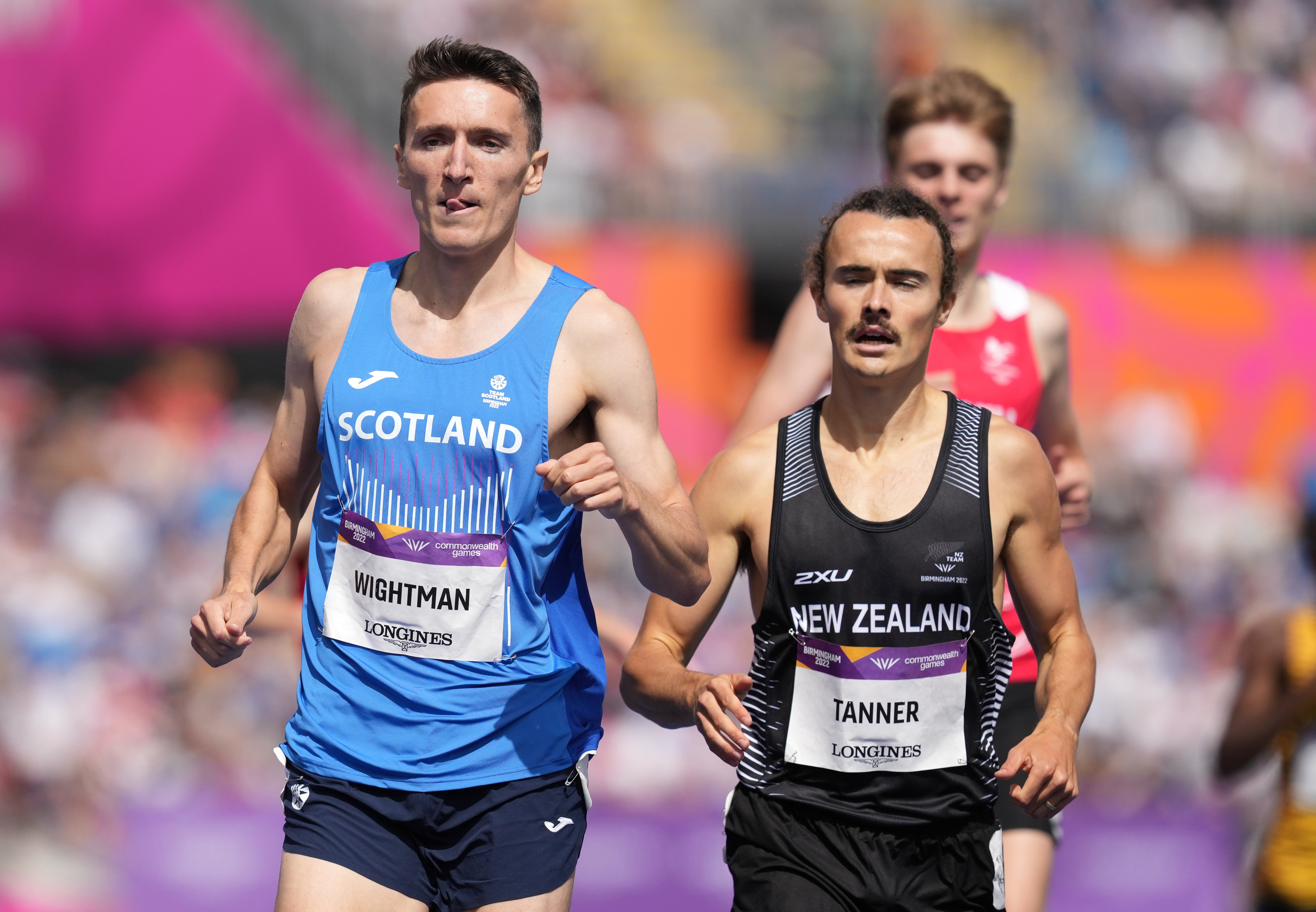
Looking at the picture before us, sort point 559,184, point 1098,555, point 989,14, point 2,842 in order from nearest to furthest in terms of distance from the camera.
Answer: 1. point 2,842
2. point 1098,555
3. point 559,184
4. point 989,14

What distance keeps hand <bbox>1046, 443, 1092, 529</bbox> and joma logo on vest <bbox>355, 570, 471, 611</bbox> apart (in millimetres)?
1886

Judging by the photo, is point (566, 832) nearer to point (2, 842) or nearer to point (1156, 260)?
point (2, 842)

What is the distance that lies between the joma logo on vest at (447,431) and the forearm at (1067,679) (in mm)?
1221

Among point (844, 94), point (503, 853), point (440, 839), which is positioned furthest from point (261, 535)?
point (844, 94)

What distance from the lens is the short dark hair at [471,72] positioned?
3502 mm

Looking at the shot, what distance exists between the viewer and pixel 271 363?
13906mm

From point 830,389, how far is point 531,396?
76cm

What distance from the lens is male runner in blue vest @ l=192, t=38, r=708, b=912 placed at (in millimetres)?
3408

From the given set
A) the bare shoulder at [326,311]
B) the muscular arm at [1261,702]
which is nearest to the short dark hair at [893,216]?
the bare shoulder at [326,311]

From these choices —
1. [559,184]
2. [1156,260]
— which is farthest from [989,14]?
[559,184]

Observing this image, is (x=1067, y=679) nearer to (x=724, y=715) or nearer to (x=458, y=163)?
(x=724, y=715)

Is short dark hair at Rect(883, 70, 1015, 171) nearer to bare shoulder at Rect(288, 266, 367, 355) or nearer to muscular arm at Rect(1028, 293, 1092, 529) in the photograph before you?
muscular arm at Rect(1028, 293, 1092, 529)

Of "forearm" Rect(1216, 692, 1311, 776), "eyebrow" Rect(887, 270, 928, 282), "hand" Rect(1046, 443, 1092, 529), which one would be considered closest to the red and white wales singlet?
"hand" Rect(1046, 443, 1092, 529)

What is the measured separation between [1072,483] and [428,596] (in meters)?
2.00
